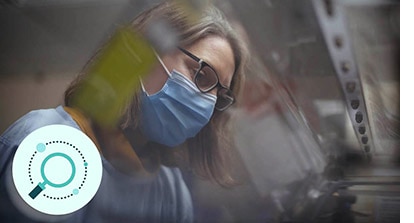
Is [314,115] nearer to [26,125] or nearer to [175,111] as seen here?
[175,111]

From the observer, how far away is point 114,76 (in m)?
1.83

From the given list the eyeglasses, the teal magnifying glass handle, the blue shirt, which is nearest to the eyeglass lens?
the eyeglasses

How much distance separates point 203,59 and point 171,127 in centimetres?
28

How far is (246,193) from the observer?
1.77 meters

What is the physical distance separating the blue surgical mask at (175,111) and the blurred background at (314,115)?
0.15 meters

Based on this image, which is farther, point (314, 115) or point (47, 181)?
point (47, 181)

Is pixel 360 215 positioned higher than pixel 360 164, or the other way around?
pixel 360 164

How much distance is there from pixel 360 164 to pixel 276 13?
0.62 meters

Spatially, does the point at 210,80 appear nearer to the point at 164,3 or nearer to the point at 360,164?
the point at 164,3

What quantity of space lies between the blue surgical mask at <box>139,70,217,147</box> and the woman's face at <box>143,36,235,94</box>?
2cm

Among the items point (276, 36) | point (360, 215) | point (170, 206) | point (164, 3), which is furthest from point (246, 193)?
point (164, 3)

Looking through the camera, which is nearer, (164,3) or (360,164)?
(360,164)

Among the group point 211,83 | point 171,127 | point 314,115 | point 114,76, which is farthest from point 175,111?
point 314,115

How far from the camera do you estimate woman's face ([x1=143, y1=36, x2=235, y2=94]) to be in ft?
5.80
